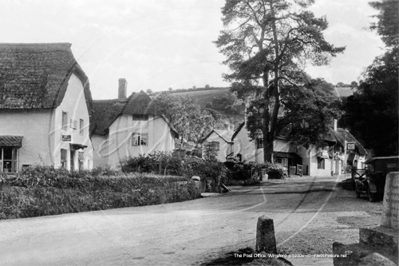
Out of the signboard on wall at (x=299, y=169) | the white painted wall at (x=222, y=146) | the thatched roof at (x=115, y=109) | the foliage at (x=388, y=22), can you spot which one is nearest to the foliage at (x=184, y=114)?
the thatched roof at (x=115, y=109)

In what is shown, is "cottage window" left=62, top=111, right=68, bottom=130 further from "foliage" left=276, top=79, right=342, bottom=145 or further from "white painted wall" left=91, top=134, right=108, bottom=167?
"foliage" left=276, top=79, right=342, bottom=145

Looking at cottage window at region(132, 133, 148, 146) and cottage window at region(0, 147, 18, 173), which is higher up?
cottage window at region(132, 133, 148, 146)

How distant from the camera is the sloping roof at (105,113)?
40.3 meters

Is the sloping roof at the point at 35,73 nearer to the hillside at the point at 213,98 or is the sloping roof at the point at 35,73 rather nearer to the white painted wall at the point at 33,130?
the white painted wall at the point at 33,130

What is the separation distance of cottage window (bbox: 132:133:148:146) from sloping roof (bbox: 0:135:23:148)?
16.3 metres

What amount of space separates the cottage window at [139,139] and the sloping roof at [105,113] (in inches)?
99.4

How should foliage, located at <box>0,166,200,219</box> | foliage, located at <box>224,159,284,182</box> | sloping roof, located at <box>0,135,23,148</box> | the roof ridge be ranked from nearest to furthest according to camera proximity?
1. foliage, located at <box>0,166,200,219</box>
2. sloping roof, located at <box>0,135,23,148</box>
3. the roof ridge
4. foliage, located at <box>224,159,284,182</box>

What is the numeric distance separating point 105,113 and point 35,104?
18.9m

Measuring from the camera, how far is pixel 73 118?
27297 mm

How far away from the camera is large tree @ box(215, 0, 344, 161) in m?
24.5

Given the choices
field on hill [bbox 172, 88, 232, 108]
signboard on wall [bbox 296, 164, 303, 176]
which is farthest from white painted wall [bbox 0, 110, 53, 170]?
signboard on wall [bbox 296, 164, 303, 176]

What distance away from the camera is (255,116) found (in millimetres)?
33281

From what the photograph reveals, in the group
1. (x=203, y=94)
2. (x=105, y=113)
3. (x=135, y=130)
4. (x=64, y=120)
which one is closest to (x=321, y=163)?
(x=203, y=94)

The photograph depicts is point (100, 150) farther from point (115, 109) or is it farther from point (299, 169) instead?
point (299, 169)
